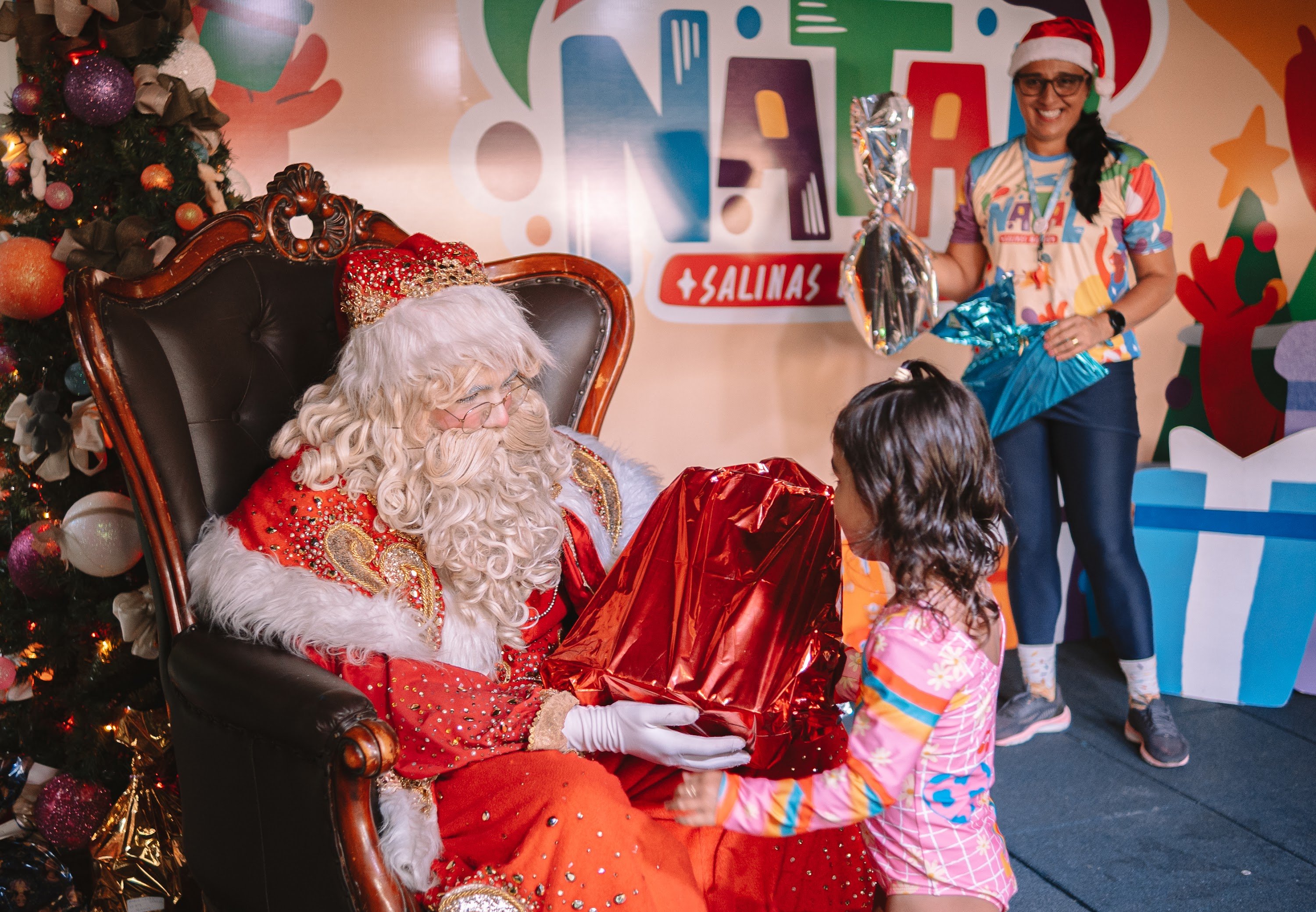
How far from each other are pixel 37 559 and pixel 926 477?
6.43 feet

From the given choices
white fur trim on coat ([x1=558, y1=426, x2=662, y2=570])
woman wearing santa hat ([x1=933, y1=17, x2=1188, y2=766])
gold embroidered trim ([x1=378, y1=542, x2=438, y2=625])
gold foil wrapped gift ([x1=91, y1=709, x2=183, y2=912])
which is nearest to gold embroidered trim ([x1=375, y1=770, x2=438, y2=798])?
gold embroidered trim ([x1=378, y1=542, x2=438, y2=625])

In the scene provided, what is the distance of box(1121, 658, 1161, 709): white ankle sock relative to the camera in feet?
8.62

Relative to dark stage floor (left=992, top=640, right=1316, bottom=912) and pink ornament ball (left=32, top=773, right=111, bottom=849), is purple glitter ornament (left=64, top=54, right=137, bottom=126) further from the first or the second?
dark stage floor (left=992, top=640, right=1316, bottom=912)

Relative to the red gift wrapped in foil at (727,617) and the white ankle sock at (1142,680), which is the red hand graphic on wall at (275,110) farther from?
the white ankle sock at (1142,680)

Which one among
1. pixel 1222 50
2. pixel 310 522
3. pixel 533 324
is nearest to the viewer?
pixel 310 522

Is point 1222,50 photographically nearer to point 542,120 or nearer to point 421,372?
point 542,120

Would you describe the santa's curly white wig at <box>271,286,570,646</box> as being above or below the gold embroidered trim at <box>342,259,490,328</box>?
below

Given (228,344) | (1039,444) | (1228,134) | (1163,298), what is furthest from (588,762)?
(1228,134)

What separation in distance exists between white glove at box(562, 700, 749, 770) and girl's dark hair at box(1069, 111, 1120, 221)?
1739mm

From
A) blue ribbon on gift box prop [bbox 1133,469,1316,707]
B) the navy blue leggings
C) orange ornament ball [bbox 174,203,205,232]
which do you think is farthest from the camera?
blue ribbon on gift box prop [bbox 1133,469,1316,707]

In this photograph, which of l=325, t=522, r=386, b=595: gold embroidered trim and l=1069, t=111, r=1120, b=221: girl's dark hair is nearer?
l=325, t=522, r=386, b=595: gold embroidered trim

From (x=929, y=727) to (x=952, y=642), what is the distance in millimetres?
108

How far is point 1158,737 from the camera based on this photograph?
8.45 feet

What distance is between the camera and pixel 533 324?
7.02 ft
